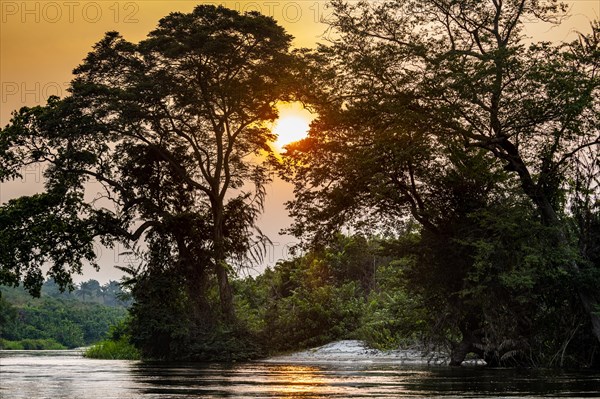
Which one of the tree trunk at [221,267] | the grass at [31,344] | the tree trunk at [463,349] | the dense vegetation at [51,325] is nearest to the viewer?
the tree trunk at [463,349]

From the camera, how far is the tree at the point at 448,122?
2769cm

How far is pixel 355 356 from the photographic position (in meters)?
38.3

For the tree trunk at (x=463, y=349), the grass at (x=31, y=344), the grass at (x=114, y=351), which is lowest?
the tree trunk at (x=463, y=349)

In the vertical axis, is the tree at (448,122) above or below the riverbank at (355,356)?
above

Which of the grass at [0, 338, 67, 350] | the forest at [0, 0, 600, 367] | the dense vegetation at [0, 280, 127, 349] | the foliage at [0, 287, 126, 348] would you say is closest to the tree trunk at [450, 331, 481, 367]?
the forest at [0, 0, 600, 367]

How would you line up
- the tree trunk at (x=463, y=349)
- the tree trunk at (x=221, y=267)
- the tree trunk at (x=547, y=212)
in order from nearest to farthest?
the tree trunk at (x=547, y=212) → the tree trunk at (x=463, y=349) → the tree trunk at (x=221, y=267)

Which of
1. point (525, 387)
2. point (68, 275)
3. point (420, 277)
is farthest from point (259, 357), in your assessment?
point (525, 387)

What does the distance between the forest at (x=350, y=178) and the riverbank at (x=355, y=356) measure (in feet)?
1.79

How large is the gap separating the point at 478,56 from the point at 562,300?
7600mm

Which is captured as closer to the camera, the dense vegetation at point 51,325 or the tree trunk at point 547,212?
the tree trunk at point 547,212

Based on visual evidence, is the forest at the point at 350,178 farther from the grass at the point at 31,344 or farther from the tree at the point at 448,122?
the grass at the point at 31,344

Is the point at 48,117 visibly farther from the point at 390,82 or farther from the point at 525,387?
the point at 525,387

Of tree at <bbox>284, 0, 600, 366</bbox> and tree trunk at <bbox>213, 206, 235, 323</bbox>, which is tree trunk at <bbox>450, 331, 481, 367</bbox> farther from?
tree trunk at <bbox>213, 206, 235, 323</bbox>

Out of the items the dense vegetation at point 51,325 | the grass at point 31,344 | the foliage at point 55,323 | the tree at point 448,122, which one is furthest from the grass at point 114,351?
the grass at point 31,344
